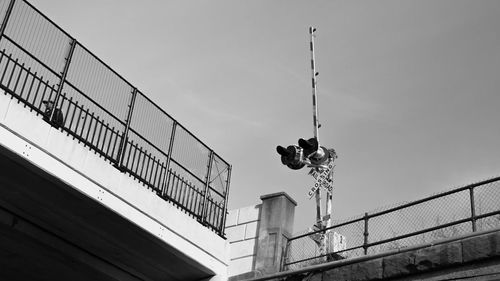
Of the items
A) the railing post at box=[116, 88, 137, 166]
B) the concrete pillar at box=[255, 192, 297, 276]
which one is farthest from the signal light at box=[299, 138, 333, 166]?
the railing post at box=[116, 88, 137, 166]

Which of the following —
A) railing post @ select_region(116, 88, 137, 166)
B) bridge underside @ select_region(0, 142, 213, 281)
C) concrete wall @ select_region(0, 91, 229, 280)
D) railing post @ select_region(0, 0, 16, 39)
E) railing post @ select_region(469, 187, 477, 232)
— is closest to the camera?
concrete wall @ select_region(0, 91, 229, 280)

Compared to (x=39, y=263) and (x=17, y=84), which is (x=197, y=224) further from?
(x=17, y=84)

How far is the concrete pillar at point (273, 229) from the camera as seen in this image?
14.4 meters

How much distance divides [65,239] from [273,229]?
490cm

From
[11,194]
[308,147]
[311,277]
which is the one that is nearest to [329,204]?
[308,147]

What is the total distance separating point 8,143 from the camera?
9.65 metres

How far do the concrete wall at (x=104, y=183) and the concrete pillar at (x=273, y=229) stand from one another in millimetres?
1067

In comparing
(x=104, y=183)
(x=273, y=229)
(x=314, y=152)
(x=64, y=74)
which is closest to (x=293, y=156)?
(x=314, y=152)

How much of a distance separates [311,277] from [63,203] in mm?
4684

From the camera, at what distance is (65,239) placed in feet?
40.3

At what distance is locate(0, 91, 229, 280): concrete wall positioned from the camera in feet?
32.4

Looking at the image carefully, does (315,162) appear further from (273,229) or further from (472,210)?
(472,210)

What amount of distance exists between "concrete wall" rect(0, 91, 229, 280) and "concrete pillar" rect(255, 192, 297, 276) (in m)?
1.07

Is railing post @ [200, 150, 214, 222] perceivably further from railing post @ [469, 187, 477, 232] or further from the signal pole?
railing post @ [469, 187, 477, 232]
